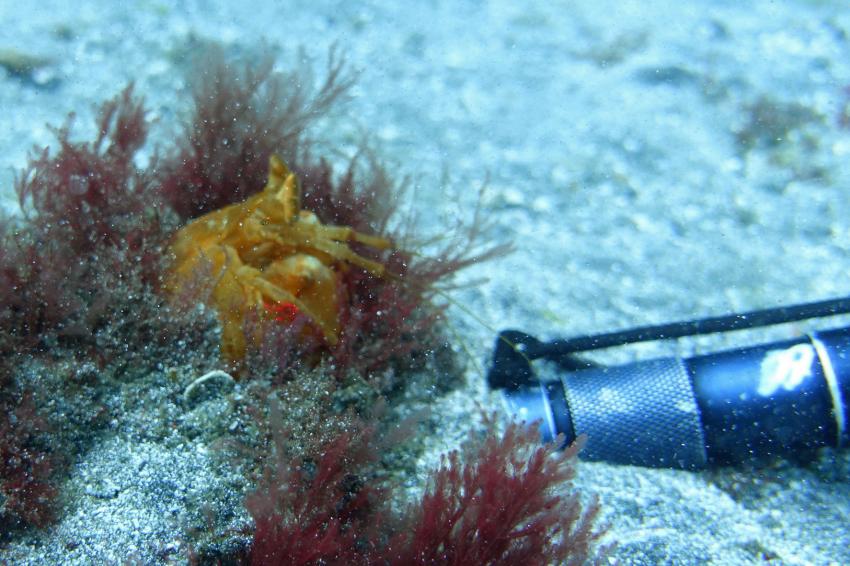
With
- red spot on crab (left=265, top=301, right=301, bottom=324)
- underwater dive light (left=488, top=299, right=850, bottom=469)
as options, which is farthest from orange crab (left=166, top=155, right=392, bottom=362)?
underwater dive light (left=488, top=299, right=850, bottom=469)

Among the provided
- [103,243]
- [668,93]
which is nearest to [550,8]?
[668,93]

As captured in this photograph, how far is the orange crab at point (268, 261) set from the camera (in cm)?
242

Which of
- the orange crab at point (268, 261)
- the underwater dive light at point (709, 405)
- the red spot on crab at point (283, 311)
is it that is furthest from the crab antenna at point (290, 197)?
the underwater dive light at point (709, 405)

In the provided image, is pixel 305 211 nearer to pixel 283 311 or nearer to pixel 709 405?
pixel 283 311

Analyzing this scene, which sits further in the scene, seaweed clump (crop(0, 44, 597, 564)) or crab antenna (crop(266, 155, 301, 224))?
crab antenna (crop(266, 155, 301, 224))

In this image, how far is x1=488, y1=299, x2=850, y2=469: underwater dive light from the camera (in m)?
2.46

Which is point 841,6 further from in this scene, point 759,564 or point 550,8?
point 759,564

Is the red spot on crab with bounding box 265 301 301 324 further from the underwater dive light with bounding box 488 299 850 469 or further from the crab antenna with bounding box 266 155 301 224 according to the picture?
the underwater dive light with bounding box 488 299 850 469

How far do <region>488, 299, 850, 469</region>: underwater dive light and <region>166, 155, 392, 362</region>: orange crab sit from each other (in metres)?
0.93

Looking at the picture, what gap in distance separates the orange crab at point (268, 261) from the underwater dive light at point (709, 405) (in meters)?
0.93

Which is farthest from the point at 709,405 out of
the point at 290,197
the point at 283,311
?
the point at 290,197

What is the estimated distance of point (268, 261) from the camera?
2.59 meters

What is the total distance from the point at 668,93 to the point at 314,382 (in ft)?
14.3

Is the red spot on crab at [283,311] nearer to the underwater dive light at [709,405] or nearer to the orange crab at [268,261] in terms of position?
the orange crab at [268,261]
